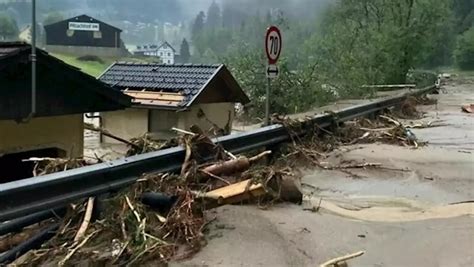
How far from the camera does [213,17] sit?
4194 centimetres

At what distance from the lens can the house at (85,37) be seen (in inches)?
794

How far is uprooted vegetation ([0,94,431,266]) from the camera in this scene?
4.05m

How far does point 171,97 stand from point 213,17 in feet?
69.2

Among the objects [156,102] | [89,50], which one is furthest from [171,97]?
[89,50]

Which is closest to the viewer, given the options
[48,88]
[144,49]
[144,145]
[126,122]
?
[144,145]

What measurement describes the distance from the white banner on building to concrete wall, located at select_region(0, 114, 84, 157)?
10.2 meters

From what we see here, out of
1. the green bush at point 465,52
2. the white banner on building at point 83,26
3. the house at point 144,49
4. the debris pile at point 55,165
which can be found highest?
the green bush at point 465,52

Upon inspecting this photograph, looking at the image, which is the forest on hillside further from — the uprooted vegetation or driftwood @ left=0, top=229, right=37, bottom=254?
driftwood @ left=0, top=229, right=37, bottom=254

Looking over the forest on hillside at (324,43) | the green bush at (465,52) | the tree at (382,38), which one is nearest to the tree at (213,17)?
the forest on hillside at (324,43)

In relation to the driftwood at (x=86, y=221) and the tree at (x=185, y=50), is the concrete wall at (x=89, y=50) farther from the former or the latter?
the driftwood at (x=86, y=221)

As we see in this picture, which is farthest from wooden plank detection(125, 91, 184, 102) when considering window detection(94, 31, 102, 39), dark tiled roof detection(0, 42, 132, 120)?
dark tiled roof detection(0, 42, 132, 120)

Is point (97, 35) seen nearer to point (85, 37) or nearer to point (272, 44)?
point (85, 37)

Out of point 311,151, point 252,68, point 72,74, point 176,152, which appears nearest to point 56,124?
point 72,74

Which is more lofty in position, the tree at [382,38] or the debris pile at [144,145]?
the tree at [382,38]
